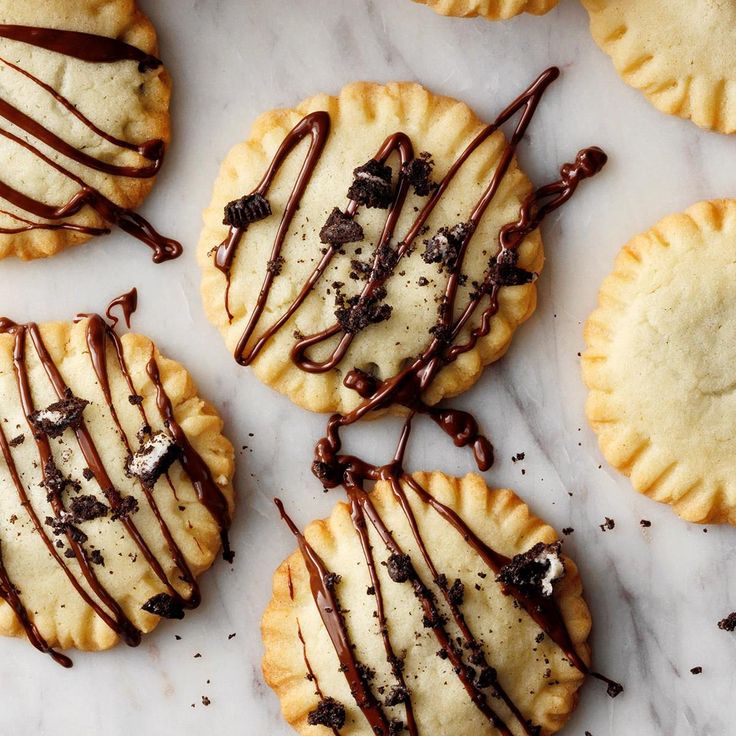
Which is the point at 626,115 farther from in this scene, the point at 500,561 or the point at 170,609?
the point at 170,609

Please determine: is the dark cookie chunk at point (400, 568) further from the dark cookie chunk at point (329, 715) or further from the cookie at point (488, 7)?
the cookie at point (488, 7)

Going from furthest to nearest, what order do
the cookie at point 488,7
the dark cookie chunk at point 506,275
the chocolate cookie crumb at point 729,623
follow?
the chocolate cookie crumb at point 729,623
the dark cookie chunk at point 506,275
the cookie at point 488,7

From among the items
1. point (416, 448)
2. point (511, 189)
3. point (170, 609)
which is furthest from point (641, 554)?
point (170, 609)

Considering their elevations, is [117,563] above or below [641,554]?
below

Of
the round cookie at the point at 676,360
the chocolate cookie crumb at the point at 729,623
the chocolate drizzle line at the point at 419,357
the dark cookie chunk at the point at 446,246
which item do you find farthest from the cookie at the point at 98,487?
the chocolate cookie crumb at the point at 729,623

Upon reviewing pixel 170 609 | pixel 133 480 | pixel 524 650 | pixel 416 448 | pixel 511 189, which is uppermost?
pixel 511 189
